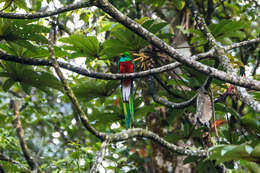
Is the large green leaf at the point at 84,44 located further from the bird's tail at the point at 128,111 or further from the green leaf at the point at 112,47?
the bird's tail at the point at 128,111

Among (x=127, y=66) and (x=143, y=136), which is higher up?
(x=127, y=66)

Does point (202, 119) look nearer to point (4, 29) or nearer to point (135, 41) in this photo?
point (135, 41)

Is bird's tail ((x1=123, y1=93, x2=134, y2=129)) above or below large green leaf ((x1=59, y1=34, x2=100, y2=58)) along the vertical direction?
below

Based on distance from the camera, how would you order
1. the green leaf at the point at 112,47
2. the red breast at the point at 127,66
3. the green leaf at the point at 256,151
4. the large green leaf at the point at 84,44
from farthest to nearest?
the red breast at the point at 127,66
the green leaf at the point at 112,47
the large green leaf at the point at 84,44
the green leaf at the point at 256,151

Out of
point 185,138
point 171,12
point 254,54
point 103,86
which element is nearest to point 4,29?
point 103,86

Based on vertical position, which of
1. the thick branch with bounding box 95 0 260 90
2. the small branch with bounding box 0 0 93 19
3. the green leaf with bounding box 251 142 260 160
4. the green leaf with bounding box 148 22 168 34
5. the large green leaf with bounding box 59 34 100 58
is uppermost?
Answer: the green leaf with bounding box 148 22 168 34

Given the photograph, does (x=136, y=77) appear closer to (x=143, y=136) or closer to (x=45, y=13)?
(x=143, y=136)

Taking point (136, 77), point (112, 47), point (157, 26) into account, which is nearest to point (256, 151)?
point (136, 77)

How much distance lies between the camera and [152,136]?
56.2 inches

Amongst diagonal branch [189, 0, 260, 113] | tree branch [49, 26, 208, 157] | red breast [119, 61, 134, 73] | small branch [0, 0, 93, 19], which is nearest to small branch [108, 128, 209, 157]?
tree branch [49, 26, 208, 157]

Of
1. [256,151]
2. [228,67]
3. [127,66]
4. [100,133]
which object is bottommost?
Result: [256,151]

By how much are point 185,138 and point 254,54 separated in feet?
8.97

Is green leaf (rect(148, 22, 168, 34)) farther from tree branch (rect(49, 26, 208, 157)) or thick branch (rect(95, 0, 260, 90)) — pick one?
tree branch (rect(49, 26, 208, 157))

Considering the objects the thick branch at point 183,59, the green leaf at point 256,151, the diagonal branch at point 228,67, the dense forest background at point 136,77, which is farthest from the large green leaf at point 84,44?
the green leaf at point 256,151
